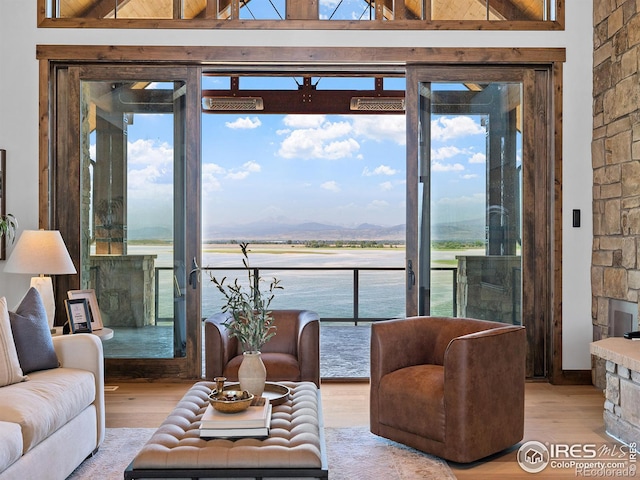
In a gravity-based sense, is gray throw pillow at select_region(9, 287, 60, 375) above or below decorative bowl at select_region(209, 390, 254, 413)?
above

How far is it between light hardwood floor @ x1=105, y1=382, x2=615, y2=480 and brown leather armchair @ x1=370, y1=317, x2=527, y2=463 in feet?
0.47

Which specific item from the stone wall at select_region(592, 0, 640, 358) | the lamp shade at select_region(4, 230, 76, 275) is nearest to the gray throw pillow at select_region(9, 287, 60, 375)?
the lamp shade at select_region(4, 230, 76, 275)

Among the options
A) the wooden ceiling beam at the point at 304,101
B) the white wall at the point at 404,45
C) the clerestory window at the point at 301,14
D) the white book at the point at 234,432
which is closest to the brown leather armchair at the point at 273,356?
the white book at the point at 234,432

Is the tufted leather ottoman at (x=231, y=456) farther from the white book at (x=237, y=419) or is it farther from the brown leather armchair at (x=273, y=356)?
the brown leather armchair at (x=273, y=356)

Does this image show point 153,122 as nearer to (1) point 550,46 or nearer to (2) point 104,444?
(2) point 104,444

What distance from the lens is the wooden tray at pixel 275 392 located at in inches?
117

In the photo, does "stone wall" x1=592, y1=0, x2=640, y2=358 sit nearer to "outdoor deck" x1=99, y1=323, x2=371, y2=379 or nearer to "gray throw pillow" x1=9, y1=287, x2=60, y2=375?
"outdoor deck" x1=99, y1=323, x2=371, y2=379

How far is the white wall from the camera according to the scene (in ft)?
16.7

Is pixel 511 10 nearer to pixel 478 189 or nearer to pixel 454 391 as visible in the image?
pixel 478 189

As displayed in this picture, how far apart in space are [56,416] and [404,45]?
12.7 ft

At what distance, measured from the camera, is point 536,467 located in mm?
3332

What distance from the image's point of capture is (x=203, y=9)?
5195 mm

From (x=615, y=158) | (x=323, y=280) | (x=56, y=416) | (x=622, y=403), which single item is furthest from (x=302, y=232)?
(x=56, y=416)

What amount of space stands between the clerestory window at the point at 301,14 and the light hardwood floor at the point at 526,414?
2987mm
